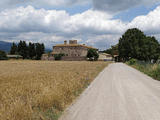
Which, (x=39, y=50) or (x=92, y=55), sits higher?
(x=39, y=50)

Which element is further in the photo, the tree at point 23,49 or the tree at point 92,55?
the tree at point 23,49

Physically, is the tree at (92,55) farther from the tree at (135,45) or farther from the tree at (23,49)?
the tree at (23,49)

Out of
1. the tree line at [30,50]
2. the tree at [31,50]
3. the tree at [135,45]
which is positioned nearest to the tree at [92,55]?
the tree at [135,45]

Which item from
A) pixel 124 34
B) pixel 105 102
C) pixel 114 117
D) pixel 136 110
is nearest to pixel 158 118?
pixel 136 110

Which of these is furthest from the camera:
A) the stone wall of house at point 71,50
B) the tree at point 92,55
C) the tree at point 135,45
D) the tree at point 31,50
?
the stone wall of house at point 71,50

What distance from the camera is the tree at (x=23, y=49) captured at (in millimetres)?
102688

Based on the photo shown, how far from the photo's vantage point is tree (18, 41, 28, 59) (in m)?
103

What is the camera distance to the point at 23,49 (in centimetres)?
10394

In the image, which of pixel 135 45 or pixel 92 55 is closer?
pixel 135 45

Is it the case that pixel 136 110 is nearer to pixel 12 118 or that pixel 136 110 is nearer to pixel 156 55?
pixel 12 118

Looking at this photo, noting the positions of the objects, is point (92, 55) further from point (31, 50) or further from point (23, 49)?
point (23, 49)

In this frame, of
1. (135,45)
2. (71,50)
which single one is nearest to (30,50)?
(71,50)

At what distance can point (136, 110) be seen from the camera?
596cm

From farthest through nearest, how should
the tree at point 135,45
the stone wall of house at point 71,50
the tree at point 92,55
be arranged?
the stone wall of house at point 71,50 < the tree at point 92,55 < the tree at point 135,45
